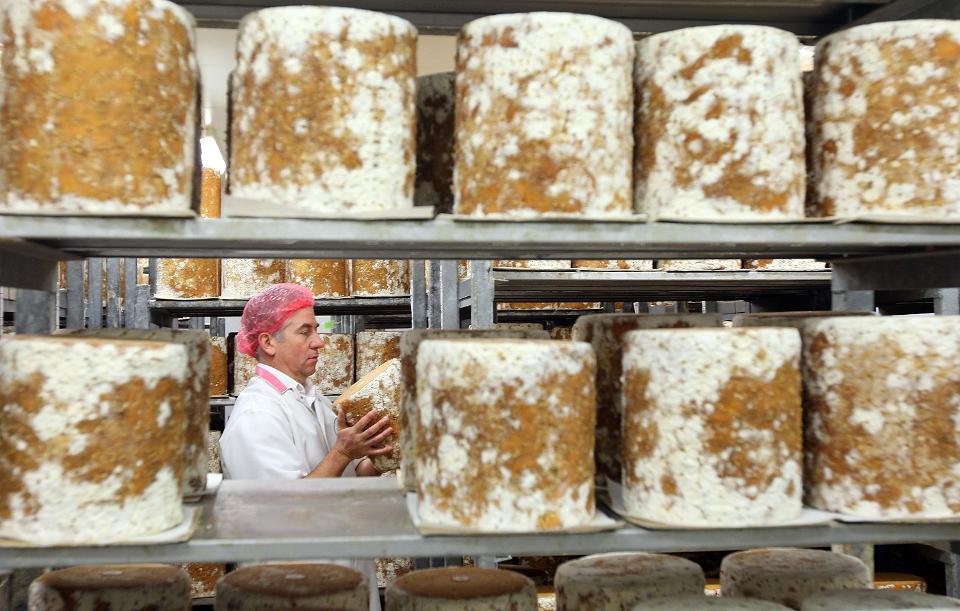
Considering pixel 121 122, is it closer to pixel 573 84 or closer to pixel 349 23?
pixel 349 23

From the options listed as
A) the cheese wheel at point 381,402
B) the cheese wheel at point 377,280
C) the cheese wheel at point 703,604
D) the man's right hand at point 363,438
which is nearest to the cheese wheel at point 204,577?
the cheese wheel at point 377,280

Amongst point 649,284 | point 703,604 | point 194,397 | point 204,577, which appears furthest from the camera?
point 204,577

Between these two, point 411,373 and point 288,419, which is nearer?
point 411,373

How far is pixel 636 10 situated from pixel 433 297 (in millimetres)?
2375

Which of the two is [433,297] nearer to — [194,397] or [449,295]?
[449,295]

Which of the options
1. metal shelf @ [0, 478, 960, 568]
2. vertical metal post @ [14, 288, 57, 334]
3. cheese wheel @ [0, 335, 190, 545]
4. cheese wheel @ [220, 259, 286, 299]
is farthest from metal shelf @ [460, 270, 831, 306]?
cheese wheel @ [0, 335, 190, 545]

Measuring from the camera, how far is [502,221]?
1.52 metres

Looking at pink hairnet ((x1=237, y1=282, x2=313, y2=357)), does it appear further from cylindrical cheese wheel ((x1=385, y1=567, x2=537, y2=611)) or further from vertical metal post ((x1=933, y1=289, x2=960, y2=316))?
vertical metal post ((x1=933, y1=289, x2=960, y2=316))

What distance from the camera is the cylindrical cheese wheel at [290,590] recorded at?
1774 mm

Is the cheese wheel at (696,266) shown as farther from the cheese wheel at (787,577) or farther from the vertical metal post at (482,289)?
the cheese wheel at (787,577)

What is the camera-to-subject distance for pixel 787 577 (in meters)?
1.98

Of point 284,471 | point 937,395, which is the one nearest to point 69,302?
point 284,471

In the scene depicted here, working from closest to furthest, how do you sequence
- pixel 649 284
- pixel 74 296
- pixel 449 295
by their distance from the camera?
1. pixel 449 295
2. pixel 649 284
3. pixel 74 296

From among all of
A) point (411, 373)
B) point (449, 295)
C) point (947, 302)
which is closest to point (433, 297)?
point (449, 295)
